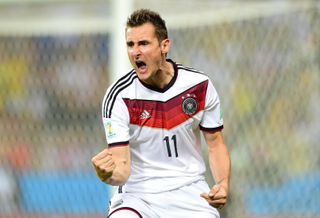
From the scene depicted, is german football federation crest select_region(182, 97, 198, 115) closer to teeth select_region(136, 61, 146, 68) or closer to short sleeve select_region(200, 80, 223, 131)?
short sleeve select_region(200, 80, 223, 131)

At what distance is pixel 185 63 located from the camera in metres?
8.68

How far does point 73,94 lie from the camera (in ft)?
29.5

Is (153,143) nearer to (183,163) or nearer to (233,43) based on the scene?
(183,163)

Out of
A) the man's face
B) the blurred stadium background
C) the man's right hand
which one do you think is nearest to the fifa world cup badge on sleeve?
the man's face

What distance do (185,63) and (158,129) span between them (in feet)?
9.17

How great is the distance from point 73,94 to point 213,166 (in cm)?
308

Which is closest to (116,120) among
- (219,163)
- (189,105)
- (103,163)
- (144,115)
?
(144,115)

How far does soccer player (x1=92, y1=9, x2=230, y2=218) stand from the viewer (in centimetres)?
583

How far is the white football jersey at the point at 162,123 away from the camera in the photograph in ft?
19.3

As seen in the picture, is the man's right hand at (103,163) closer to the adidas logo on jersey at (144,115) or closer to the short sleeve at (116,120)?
the short sleeve at (116,120)

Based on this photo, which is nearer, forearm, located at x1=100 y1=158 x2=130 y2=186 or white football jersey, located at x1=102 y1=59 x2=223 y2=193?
forearm, located at x1=100 y1=158 x2=130 y2=186

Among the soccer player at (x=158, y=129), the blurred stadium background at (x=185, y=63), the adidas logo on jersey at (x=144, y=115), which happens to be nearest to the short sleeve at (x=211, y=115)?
the soccer player at (x=158, y=129)

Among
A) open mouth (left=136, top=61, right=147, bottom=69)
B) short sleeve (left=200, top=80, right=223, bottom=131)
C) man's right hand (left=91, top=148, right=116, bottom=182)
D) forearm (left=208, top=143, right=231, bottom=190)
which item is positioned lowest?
forearm (left=208, top=143, right=231, bottom=190)

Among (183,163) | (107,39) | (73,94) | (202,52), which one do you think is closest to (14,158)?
(73,94)
